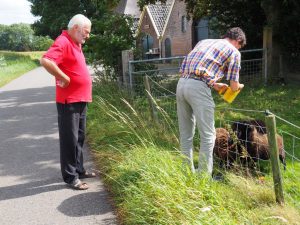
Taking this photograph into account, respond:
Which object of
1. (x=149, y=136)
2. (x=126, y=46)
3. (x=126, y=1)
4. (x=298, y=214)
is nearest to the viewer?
(x=298, y=214)

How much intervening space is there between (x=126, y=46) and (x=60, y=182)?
6779 mm

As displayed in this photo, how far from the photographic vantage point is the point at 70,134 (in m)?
4.82

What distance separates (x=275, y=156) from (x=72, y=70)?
8.22ft

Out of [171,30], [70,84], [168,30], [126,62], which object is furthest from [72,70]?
[168,30]

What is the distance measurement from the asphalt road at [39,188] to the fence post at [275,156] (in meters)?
1.67

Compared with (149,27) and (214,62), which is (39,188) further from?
(149,27)

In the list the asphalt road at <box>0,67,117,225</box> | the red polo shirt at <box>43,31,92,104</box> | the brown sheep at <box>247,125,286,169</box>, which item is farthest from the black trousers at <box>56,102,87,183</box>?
the brown sheep at <box>247,125,286,169</box>

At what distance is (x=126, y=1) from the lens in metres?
50.6

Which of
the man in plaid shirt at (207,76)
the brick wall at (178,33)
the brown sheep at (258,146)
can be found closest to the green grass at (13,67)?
the brick wall at (178,33)

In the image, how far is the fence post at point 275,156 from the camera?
3605 mm

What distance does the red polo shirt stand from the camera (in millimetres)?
4508

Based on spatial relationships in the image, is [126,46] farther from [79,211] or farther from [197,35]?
[197,35]

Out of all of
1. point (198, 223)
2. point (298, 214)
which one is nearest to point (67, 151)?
point (198, 223)

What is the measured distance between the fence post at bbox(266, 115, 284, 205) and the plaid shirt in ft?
2.46
